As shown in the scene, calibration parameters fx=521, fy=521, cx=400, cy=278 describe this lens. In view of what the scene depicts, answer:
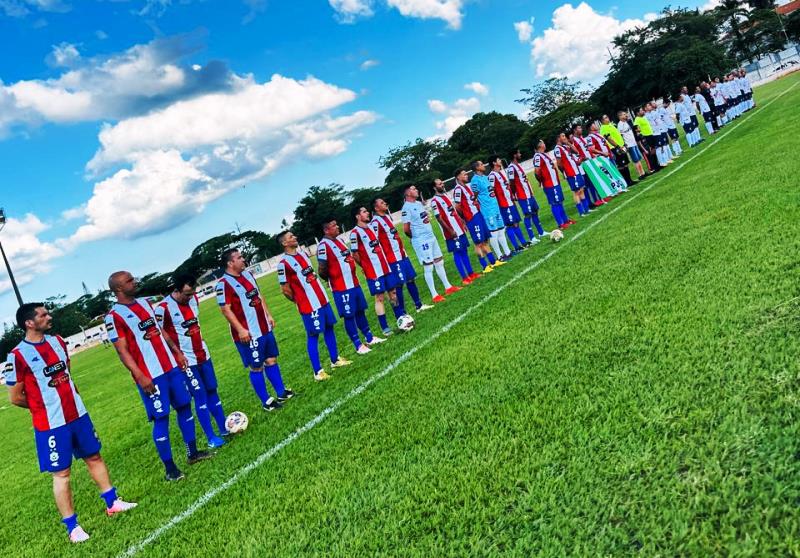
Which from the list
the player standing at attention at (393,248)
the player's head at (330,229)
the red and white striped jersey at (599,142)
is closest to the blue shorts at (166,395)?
the player's head at (330,229)

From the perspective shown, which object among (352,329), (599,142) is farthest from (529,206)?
(352,329)

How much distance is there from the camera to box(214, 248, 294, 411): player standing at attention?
20.5 feet

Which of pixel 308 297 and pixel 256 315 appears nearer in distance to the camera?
pixel 256 315

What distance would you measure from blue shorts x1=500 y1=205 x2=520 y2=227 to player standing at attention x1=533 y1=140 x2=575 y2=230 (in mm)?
1108

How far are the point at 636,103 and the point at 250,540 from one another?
6641 cm

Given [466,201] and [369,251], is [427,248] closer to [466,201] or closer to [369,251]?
[369,251]

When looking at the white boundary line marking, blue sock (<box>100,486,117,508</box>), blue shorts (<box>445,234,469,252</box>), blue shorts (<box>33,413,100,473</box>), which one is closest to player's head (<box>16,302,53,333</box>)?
blue shorts (<box>33,413,100,473</box>)

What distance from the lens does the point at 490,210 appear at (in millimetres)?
10898

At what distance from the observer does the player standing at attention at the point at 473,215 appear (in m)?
10.9

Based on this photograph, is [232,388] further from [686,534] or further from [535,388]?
[686,534]

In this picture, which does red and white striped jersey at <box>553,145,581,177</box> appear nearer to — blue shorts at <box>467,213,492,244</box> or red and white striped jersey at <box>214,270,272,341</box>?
Answer: blue shorts at <box>467,213,492,244</box>

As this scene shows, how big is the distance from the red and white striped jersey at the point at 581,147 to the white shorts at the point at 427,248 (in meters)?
5.42

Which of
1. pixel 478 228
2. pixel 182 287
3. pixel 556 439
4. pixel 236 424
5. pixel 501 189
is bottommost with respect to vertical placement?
pixel 556 439

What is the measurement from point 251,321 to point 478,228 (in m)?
5.98
